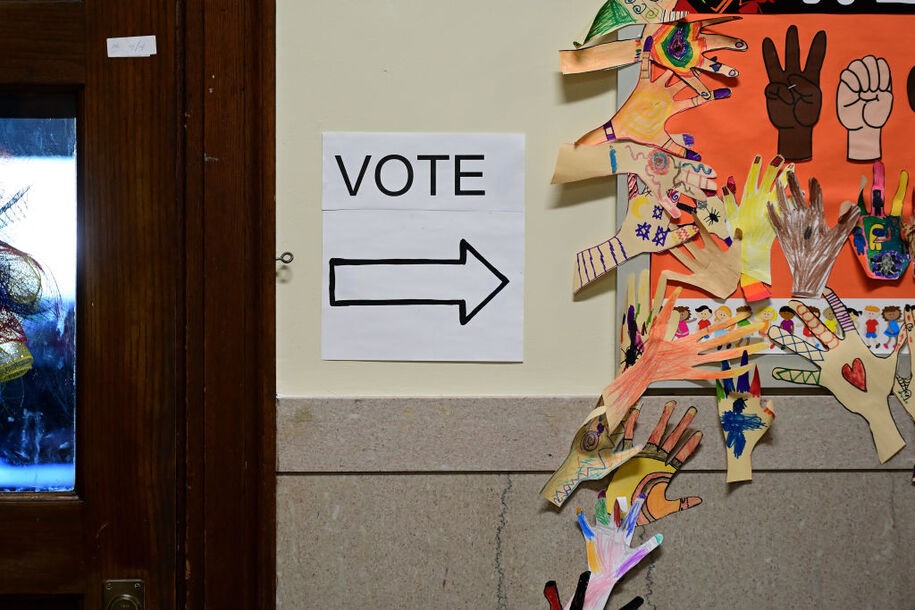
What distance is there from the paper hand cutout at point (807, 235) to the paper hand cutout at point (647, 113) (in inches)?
9.2

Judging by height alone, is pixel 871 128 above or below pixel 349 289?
above

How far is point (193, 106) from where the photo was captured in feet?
3.90

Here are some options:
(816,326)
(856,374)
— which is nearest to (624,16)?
(816,326)

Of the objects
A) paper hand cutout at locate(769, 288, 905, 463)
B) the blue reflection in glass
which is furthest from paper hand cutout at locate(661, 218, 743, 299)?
the blue reflection in glass

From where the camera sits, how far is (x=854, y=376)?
1.23 m

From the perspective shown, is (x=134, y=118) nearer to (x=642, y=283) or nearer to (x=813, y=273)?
(x=642, y=283)

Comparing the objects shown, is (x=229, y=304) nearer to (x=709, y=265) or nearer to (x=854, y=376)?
(x=709, y=265)

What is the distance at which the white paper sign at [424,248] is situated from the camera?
47.9 inches

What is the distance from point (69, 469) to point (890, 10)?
5.45 feet

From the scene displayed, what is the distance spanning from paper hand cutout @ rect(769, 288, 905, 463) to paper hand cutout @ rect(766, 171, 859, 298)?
A: 0.30 ft

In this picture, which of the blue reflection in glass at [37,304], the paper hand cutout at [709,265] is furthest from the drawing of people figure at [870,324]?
the blue reflection in glass at [37,304]

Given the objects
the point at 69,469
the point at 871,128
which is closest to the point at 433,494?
the point at 69,469

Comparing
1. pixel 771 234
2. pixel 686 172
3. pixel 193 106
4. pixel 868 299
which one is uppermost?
pixel 193 106

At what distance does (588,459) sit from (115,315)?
859 mm
